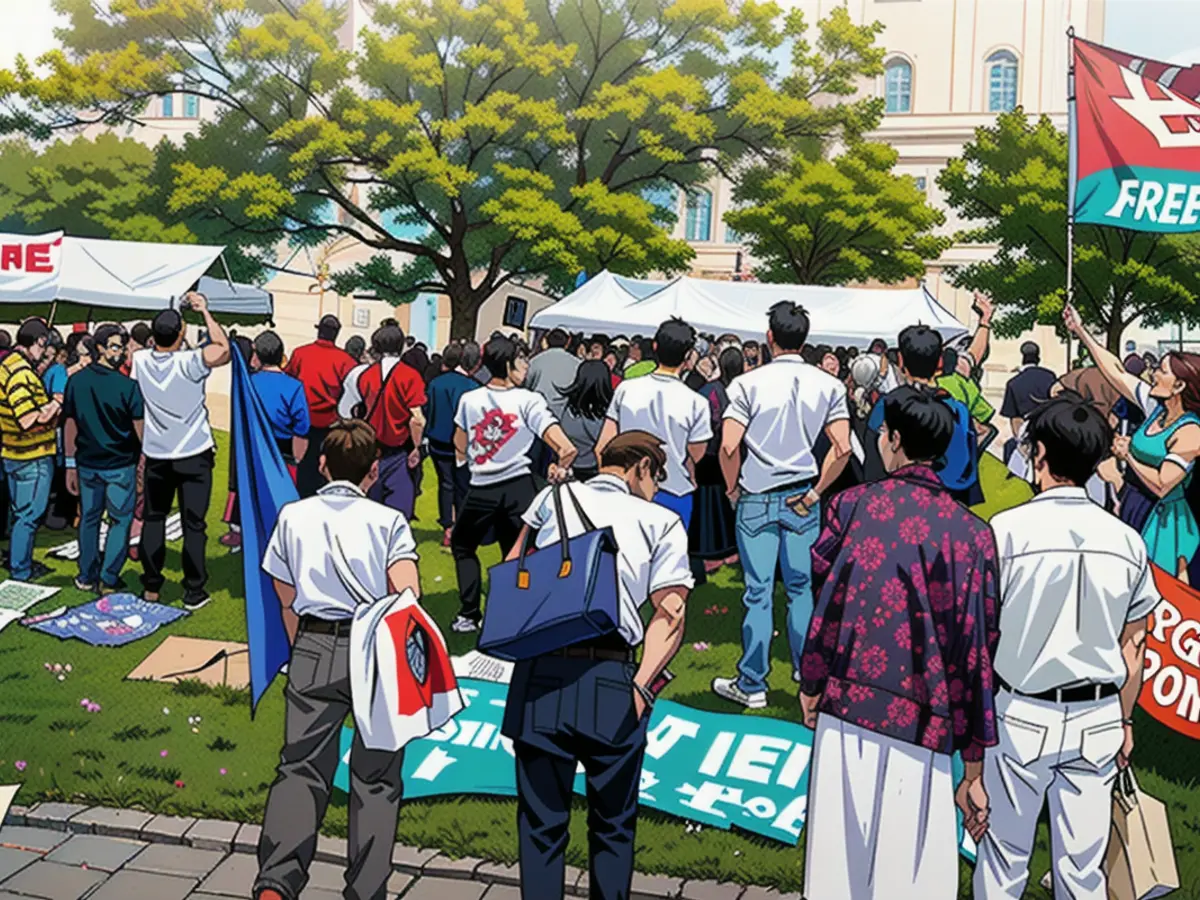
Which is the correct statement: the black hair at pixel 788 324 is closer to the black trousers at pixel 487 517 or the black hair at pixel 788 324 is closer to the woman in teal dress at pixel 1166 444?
the woman in teal dress at pixel 1166 444

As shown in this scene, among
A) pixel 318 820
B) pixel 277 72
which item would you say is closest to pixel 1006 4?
pixel 318 820

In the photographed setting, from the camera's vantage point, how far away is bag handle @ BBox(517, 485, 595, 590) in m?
3.27

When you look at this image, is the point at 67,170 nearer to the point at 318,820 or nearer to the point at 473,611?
the point at 473,611

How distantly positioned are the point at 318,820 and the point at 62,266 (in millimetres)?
7761

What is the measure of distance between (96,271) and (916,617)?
352 inches

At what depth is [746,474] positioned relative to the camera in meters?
5.70

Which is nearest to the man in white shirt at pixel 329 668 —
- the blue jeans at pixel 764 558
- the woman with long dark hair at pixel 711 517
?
the blue jeans at pixel 764 558

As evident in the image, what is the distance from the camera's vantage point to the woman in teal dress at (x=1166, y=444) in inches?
190

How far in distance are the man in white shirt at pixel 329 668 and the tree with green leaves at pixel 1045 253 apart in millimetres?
7505

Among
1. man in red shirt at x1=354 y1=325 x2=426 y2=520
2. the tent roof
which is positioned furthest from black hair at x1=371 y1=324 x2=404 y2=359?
the tent roof

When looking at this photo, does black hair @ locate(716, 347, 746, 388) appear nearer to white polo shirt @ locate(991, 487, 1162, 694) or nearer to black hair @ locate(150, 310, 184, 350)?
black hair @ locate(150, 310, 184, 350)

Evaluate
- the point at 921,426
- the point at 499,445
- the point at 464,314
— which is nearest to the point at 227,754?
the point at 499,445

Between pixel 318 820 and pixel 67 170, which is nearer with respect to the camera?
pixel 318 820

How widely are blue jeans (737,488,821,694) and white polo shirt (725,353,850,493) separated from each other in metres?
0.18
